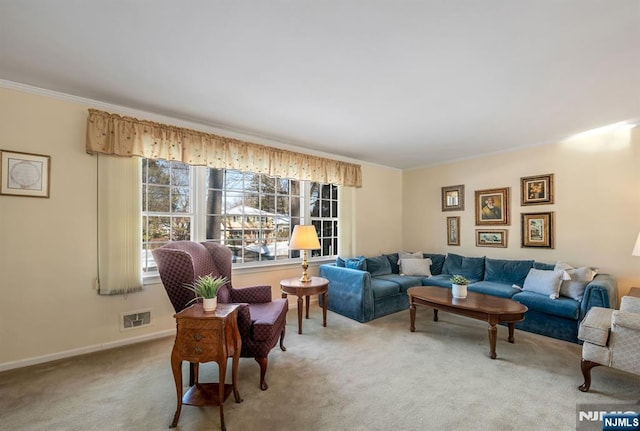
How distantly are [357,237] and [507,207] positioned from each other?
2.40 meters

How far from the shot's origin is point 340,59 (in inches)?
81.0

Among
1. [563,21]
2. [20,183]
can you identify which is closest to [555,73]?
[563,21]

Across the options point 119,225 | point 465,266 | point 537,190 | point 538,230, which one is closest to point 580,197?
point 537,190

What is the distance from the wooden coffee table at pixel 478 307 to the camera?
265 centimetres

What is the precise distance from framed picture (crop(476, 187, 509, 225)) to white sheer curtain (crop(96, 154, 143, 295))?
489 cm

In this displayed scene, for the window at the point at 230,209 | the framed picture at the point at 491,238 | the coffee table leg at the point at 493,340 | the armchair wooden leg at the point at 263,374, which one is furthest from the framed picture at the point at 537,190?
the armchair wooden leg at the point at 263,374

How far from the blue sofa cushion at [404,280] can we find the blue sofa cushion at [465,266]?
636mm

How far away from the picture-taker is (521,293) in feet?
11.3

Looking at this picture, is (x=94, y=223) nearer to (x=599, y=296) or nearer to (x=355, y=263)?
(x=355, y=263)

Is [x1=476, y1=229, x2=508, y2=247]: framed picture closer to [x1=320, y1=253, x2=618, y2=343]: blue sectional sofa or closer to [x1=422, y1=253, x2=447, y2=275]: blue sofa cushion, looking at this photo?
[x1=320, y1=253, x2=618, y2=343]: blue sectional sofa

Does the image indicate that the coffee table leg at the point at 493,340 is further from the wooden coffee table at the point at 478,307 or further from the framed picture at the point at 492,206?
the framed picture at the point at 492,206

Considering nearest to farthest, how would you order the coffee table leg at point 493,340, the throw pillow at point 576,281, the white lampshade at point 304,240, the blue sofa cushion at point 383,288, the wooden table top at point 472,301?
1. the coffee table leg at point 493,340
2. the wooden table top at point 472,301
3. the throw pillow at point 576,281
4. the white lampshade at point 304,240
5. the blue sofa cushion at point 383,288

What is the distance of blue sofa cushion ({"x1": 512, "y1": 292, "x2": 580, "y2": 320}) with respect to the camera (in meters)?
2.93

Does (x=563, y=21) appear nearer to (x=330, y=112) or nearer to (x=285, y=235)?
(x=330, y=112)
